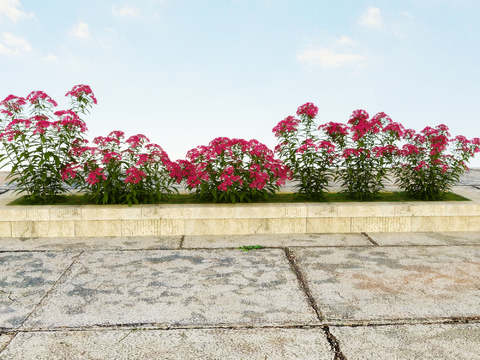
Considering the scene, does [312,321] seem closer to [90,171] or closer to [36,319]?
[36,319]

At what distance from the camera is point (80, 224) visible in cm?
545

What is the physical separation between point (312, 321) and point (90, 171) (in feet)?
12.4

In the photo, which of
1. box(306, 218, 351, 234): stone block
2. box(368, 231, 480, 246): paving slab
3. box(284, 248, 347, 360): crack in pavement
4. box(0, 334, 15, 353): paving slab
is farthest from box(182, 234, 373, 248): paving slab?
box(0, 334, 15, 353): paving slab

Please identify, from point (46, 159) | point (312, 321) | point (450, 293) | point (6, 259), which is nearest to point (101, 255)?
point (6, 259)

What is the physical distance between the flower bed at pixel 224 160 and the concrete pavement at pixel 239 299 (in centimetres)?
89

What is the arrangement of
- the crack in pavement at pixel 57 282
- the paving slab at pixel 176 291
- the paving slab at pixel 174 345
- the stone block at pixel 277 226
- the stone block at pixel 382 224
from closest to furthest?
the paving slab at pixel 174 345, the paving slab at pixel 176 291, the crack in pavement at pixel 57 282, the stone block at pixel 277 226, the stone block at pixel 382 224

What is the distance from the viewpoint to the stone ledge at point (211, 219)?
17.8 ft

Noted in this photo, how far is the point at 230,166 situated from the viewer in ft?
18.0

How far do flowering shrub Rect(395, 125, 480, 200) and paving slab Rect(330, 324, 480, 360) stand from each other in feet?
11.4

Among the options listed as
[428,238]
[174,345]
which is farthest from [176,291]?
[428,238]

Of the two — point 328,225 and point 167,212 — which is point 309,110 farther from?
point 167,212

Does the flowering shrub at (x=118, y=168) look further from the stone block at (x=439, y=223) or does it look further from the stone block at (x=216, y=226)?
the stone block at (x=439, y=223)

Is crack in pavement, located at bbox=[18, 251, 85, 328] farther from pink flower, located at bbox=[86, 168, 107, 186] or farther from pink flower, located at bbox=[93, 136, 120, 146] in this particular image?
pink flower, located at bbox=[93, 136, 120, 146]

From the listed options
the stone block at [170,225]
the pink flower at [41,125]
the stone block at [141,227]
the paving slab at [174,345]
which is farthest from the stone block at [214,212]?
the paving slab at [174,345]
